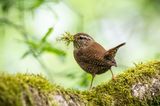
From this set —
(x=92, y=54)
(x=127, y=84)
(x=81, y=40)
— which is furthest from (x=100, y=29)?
(x=127, y=84)

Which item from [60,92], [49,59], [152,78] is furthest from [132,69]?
[49,59]

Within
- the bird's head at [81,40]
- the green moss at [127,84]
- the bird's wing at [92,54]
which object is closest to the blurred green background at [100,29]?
the bird's head at [81,40]

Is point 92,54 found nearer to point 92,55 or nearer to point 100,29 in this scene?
point 92,55

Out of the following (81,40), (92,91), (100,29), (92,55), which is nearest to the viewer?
(92,91)

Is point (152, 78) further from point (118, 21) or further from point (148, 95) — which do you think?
point (118, 21)

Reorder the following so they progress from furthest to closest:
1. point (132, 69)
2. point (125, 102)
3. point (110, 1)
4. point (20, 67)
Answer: point (110, 1) < point (20, 67) < point (132, 69) < point (125, 102)

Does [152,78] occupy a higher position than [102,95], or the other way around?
[152,78]

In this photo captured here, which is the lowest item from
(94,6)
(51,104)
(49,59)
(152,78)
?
(51,104)
